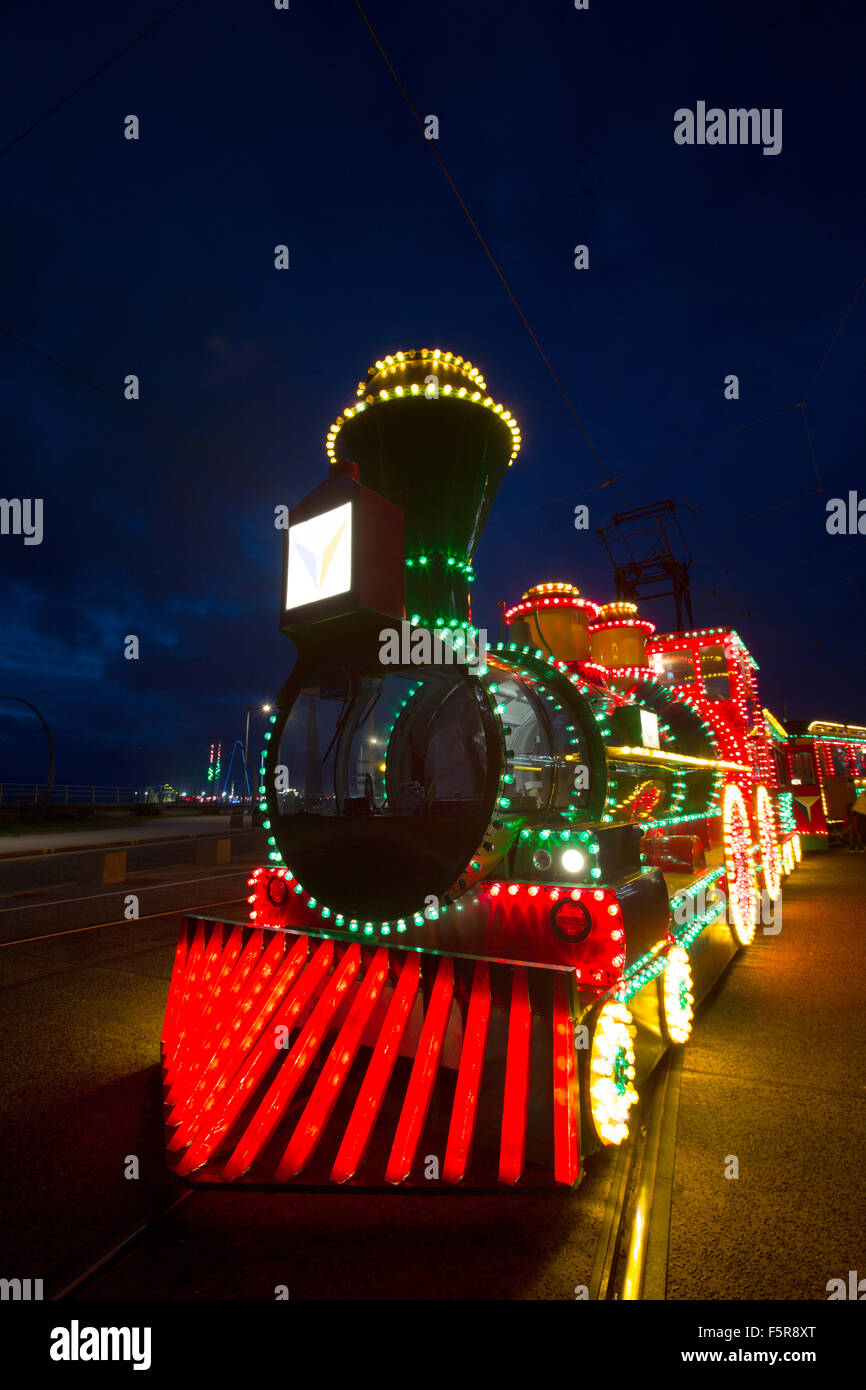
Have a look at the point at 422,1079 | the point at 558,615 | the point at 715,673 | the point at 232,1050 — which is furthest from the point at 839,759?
the point at 232,1050

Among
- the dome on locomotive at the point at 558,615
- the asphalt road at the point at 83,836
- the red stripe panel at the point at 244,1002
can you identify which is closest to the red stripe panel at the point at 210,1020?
the red stripe panel at the point at 244,1002

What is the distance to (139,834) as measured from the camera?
65.3ft

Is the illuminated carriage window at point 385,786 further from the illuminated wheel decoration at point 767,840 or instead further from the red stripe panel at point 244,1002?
the illuminated wheel decoration at point 767,840

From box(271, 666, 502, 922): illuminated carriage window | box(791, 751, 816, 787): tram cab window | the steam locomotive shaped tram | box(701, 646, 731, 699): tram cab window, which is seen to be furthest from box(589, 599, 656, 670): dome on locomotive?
box(791, 751, 816, 787): tram cab window

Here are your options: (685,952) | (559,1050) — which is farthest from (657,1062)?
(559,1050)

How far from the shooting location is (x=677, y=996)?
3920mm

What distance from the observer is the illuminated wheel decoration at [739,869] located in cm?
626

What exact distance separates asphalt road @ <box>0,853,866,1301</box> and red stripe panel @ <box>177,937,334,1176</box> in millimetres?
150

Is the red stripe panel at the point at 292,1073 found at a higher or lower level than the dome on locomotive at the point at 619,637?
lower

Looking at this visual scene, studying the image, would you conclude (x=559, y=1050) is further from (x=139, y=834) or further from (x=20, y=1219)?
(x=139, y=834)

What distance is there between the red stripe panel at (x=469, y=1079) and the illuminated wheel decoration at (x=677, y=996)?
5.15ft

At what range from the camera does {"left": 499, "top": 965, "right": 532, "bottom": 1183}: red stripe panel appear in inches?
91.6

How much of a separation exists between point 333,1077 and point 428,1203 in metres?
0.60
